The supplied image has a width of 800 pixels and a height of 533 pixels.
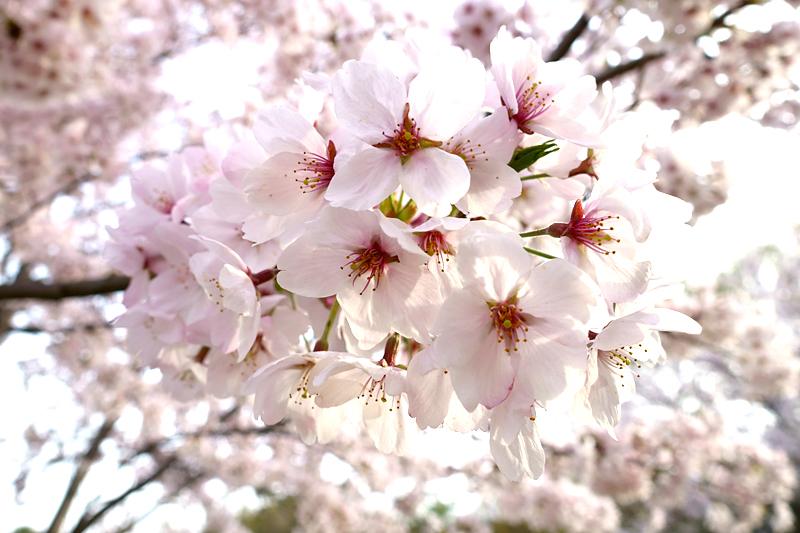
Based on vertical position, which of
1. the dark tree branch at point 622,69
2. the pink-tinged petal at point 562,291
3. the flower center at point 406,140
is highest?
the flower center at point 406,140

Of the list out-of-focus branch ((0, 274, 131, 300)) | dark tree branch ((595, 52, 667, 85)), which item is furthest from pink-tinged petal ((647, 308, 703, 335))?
dark tree branch ((595, 52, 667, 85))

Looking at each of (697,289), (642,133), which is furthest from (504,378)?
(697,289)

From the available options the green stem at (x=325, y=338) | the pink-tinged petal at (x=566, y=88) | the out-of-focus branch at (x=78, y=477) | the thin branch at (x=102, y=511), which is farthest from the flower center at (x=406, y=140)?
the out-of-focus branch at (x=78, y=477)

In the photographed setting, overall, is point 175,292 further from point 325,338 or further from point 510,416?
point 510,416

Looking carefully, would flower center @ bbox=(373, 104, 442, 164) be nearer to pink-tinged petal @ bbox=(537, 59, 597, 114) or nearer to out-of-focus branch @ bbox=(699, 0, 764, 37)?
pink-tinged petal @ bbox=(537, 59, 597, 114)

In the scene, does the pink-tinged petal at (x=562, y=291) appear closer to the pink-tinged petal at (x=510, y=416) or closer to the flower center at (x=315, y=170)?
the pink-tinged petal at (x=510, y=416)

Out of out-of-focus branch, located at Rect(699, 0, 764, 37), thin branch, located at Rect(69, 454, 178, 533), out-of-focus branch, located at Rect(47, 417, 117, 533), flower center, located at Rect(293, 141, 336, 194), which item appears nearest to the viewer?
flower center, located at Rect(293, 141, 336, 194)

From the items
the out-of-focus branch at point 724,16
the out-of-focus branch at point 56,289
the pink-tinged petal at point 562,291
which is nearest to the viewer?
the pink-tinged petal at point 562,291

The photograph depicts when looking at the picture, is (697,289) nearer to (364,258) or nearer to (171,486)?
(364,258)

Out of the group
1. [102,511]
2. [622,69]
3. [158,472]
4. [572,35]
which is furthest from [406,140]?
[158,472]
